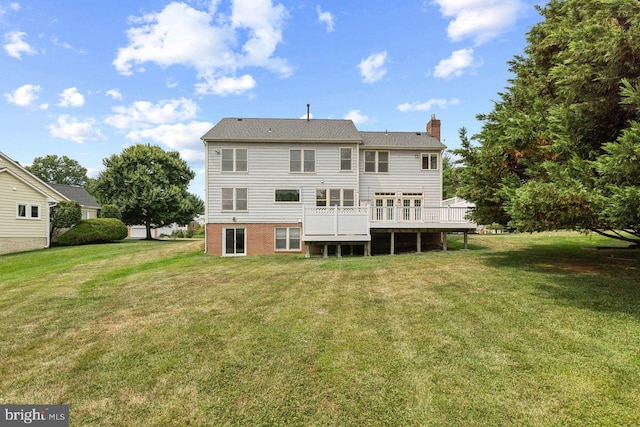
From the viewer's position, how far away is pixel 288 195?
17.7 metres

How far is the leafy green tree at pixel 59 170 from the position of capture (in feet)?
208

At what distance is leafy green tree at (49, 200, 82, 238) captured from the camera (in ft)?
73.8

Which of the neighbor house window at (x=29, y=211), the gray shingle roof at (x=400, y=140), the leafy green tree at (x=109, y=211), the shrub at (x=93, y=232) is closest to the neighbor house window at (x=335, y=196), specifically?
the gray shingle roof at (x=400, y=140)

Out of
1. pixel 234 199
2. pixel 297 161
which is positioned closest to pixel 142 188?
pixel 234 199

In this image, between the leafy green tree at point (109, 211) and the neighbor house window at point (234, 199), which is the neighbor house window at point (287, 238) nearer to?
the neighbor house window at point (234, 199)

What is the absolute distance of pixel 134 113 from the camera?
21.4m

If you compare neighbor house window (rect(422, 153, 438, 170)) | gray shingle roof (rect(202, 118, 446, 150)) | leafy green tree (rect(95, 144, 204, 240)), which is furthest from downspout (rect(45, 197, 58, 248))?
neighbor house window (rect(422, 153, 438, 170))

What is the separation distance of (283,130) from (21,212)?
58.6 ft

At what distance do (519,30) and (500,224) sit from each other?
7285 millimetres

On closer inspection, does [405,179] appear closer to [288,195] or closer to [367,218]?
[367,218]

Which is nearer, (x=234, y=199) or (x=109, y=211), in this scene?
(x=234, y=199)

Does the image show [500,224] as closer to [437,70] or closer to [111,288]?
[437,70]

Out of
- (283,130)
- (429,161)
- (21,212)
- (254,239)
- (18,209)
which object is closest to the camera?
(254,239)

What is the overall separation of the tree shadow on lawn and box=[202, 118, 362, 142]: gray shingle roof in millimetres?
10373
